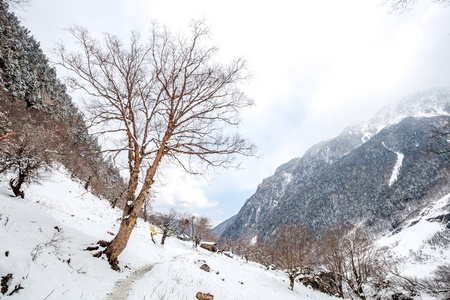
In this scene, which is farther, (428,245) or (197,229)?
(428,245)

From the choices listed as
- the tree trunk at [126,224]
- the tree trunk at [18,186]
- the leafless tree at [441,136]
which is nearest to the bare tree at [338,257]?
the leafless tree at [441,136]

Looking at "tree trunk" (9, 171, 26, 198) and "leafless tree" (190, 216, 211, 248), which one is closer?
"tree trunk" (9, 171, 26, 198)

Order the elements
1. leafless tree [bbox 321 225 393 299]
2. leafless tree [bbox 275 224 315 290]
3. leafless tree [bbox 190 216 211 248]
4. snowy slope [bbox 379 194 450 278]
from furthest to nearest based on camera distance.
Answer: snowy slope [bbox 379 194 450 278] → leafless tree [bbox 190 216 211 248] → leafless tree [bbox 275 224 315 290] → leafless tree [bbox 321 225 393 299]

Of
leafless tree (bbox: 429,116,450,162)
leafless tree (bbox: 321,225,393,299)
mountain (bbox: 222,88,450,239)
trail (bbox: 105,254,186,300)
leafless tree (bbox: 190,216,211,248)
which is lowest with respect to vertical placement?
leafless tree (bbox: 190,216,211,248)

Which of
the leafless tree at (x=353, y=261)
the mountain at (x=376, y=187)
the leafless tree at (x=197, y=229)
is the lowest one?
the leafless tree at (x=197, y=229)

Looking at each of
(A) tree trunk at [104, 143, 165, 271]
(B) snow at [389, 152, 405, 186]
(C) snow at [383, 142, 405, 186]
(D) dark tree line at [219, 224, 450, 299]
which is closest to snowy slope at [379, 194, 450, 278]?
(D) dark tree line at [219, 224, 450, 299]

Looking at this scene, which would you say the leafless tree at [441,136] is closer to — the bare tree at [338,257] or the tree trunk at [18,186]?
the bare tree at [338,257]

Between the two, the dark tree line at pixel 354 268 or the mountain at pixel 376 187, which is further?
the mountain at pixel 376 187

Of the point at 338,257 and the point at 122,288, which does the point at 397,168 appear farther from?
the point at 122,288

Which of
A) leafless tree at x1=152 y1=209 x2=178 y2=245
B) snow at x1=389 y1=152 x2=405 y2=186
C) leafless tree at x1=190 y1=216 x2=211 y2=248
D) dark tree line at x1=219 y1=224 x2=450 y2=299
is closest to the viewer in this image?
dark tree line at x1=219 y1=224 x2=450 y2=299

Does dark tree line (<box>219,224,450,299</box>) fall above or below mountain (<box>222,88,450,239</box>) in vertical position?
below

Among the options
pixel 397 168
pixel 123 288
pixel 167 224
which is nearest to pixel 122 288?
pixel 123 288

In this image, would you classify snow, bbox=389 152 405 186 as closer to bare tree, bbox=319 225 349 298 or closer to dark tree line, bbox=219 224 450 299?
dark tree line, bbox=219 224 450 299

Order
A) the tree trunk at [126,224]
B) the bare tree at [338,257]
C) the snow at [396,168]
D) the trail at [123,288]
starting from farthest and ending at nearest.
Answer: the snow at [396,168]
the bare tree at [338,257]
the tree trunk at [126,224]
the trail at [123,288]
